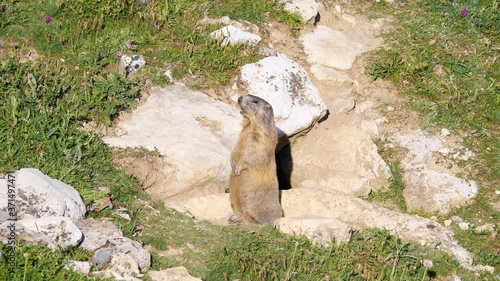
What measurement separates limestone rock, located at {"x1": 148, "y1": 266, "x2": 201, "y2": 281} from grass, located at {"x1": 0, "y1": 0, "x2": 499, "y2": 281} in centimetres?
35

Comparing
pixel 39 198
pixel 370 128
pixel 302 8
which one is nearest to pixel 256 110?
pixel 370 128

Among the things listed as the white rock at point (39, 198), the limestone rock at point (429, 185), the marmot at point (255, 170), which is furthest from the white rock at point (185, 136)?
the limestone rock at point (429, 185)

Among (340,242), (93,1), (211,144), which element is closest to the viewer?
(340,242)

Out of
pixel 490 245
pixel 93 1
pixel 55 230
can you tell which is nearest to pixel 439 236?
pixel 490 245

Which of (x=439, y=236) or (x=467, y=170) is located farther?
(x=467, y=170)

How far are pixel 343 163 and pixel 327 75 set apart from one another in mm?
2099

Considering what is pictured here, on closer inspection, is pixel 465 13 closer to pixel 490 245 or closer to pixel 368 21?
pixel 368 21

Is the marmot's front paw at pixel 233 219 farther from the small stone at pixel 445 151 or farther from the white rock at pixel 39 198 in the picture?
the small stone at pixel 445 151

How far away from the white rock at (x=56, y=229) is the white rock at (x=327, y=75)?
6897 millimetres

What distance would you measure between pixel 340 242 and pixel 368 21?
22.5ft

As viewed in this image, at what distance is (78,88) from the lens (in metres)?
10.8

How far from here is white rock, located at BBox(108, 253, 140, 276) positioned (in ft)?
24.3

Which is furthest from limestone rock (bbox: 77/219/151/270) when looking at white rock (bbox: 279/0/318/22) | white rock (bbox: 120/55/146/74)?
white rock (bbox: 279/0/318/22)

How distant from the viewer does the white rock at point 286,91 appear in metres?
12.3
